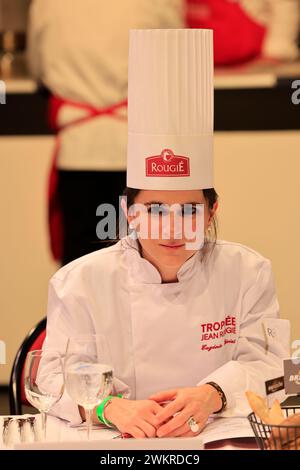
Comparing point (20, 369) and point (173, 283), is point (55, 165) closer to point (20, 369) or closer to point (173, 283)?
point (20, 369)

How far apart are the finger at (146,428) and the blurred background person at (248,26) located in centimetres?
207

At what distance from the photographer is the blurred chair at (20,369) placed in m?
2.10

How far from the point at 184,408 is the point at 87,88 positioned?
1.70 meters

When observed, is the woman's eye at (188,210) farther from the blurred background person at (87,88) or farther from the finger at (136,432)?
the blurred background person at (87,88)

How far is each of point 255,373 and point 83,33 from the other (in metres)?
1.59

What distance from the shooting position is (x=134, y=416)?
173cm

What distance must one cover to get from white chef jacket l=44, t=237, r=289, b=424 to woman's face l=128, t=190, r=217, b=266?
4 cm

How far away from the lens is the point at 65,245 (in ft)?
11.0

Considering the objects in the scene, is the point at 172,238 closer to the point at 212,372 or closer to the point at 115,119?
the point at 212,372

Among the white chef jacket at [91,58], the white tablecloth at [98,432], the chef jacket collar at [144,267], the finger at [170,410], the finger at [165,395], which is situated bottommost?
the white tablecloth at [98,432]

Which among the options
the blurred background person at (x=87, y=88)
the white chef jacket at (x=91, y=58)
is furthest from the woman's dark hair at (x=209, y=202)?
the white chef jacket at (x=91, y=58)

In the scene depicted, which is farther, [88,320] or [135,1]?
[135,1]
